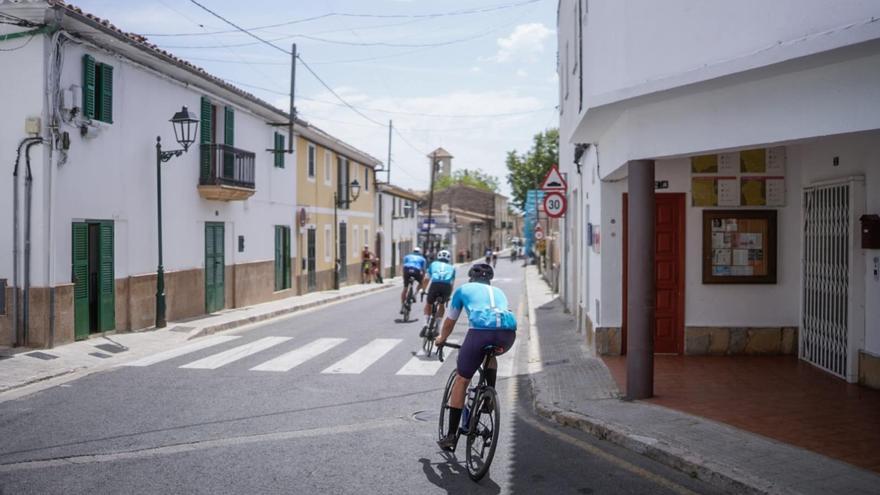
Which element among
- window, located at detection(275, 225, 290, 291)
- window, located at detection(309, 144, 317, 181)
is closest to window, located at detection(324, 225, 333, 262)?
window, located at detection(309, 144, 317, 181)

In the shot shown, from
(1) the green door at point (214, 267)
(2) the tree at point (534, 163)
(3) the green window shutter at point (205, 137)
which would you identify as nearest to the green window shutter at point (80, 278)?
(3) the green window shutter at point (205, 137)

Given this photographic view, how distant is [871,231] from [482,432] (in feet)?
17.7

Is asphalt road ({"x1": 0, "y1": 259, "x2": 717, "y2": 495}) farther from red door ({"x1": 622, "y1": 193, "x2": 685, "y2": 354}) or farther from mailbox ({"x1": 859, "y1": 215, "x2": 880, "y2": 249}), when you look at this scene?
mailbox ({"x1": 859, "y1": 215, "x2": 880, "y2": 249})

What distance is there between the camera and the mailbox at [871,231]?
8.50 m

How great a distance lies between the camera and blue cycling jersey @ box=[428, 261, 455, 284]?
1273 centimetres

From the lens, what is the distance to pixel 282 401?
8.84m

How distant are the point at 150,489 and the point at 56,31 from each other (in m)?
9.62

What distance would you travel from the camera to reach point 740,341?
1109cm

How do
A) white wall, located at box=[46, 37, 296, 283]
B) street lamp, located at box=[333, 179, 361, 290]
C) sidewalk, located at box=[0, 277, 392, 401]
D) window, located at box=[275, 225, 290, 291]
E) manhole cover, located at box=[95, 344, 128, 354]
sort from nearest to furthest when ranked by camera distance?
sidewalk, located at box=[0, 277, 392, 401] < manhole cover, located at box=[95, 344, 128, 354] < white wall, located at box=[46, 37, 296, 283] < window, located at box=[275, 225, 290, 291] < street lamp, located at box=[333, 179, 361, 290]

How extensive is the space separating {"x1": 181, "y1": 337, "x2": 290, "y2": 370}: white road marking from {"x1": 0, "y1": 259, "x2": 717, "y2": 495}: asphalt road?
0.25 feet

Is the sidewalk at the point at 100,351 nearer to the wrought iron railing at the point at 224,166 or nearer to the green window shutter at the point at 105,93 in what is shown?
the wrought iron railing at the point at 224,166

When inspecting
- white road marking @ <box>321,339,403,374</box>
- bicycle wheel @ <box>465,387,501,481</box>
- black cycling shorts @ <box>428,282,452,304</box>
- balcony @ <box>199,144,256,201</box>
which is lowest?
white road marking @ <box>321,339,403,374</box>

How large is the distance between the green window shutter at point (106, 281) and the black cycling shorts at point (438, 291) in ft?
20.4

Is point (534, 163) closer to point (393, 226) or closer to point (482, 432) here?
point (393, 226)
